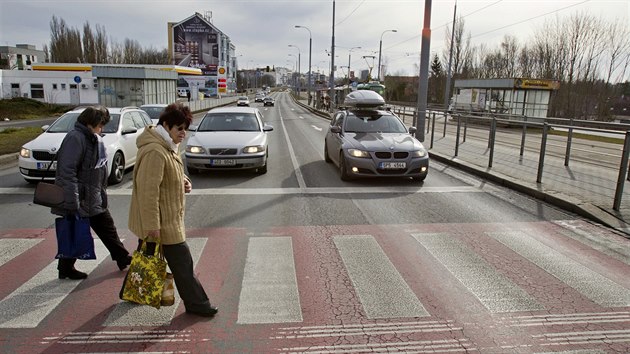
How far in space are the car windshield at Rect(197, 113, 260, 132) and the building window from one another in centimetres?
5105

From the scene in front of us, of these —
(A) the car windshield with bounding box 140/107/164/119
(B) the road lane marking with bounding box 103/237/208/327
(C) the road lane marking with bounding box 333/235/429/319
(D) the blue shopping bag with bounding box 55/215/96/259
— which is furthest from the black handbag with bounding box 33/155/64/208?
(A) the car windshield with bounding box 140/107/164/119

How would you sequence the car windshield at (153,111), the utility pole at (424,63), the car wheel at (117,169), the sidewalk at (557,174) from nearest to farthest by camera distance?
1. the sidewalk at (557,174)
2. the car wheel at (117,169)
3. the utility pole at (424,63)
4. the car windshield at (153,111)

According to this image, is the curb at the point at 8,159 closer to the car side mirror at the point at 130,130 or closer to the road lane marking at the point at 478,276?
the car side mirror at the point at 130,130

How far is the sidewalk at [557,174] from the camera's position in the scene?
24.2ft

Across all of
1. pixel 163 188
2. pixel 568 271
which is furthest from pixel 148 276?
pixel 568 271

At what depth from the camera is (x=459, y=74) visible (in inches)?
2496

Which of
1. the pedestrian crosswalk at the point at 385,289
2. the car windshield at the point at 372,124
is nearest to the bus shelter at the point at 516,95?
the car windshield at the point at 372,124

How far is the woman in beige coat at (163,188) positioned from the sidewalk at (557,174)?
607 cm

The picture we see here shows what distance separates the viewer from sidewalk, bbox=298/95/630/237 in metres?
7.37

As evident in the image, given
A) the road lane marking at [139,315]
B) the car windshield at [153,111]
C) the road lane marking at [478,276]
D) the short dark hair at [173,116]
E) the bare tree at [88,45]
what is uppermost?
the bare tree at [88,45]

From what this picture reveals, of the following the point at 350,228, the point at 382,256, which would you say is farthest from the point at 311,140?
the point at 382,256

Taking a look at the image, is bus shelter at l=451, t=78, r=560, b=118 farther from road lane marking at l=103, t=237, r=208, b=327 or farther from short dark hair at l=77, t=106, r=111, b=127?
road lane marking at l=103, t=237, r=208, b=327

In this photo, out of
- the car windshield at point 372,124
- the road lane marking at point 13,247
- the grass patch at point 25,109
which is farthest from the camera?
the grass patch at point 25,109

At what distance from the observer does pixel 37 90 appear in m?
52.7
